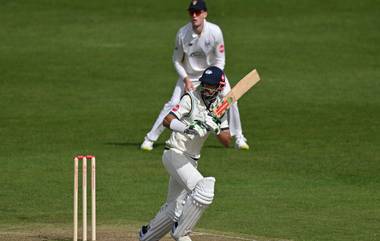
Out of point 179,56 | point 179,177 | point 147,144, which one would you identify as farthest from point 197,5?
point 179,177

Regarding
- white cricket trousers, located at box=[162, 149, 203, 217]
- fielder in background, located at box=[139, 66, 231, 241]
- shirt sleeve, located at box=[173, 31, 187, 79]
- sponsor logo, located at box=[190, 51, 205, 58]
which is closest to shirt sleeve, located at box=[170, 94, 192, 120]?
fielder in background, located at box=[139, 66, 231, 241]

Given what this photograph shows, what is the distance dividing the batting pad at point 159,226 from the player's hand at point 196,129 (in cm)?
84

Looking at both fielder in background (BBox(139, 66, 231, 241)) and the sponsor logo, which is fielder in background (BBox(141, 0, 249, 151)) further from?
fielder in background (BBox(139, 66, 231, 241))

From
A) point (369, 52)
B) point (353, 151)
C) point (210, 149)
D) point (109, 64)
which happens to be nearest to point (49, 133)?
point (210, 149)

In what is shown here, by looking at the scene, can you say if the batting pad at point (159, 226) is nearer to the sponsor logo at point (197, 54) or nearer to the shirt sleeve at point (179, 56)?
the shirt sleeve at point (179, 56)

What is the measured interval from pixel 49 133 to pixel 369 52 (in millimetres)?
10225

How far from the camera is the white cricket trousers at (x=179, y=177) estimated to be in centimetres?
1120

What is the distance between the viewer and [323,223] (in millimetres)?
13320

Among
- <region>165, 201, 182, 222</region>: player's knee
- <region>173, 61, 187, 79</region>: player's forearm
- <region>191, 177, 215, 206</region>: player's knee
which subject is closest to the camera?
<region>191, 177, 215, 206</region>: player's knee

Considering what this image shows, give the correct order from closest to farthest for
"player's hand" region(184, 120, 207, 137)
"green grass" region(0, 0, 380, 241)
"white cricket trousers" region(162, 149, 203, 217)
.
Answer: "player's hand" region(184, 120, 207, 137) → "white cricket trousers" region(162, 149, 203, 217) → "green grass" region(0, 0, 380, 241)

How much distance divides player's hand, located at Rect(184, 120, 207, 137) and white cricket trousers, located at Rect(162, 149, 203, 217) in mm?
363

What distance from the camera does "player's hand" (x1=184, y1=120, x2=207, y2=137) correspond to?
437 inches

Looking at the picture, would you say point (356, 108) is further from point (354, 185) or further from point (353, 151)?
point (354, 185)

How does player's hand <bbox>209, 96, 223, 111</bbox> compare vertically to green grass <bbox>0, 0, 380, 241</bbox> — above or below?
below
